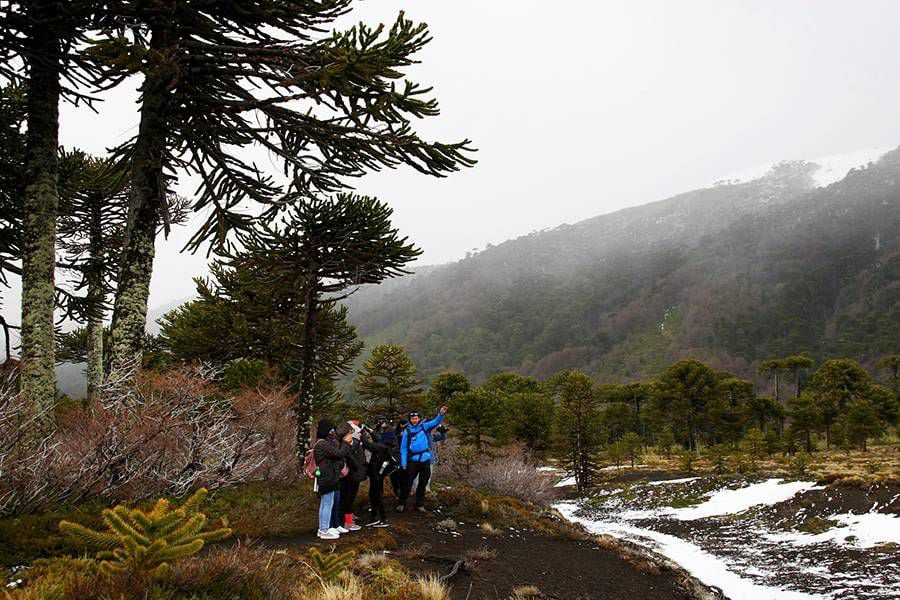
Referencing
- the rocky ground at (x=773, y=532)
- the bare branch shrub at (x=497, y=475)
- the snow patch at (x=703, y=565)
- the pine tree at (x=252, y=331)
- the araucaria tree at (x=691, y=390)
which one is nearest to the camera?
the snow patch at (x=703, y=565)

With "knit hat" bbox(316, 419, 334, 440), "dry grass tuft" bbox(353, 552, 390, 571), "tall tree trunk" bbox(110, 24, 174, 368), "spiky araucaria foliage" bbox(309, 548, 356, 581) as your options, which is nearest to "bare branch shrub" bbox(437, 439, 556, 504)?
"knit hat" bbox(316, 419, 334, 440)

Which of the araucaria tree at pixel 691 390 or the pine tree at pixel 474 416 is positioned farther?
the araucaria tree at pixel 691 390

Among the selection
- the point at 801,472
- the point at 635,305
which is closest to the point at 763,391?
the point at 635,305

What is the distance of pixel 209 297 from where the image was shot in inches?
821

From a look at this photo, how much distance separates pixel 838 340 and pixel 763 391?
26857mm

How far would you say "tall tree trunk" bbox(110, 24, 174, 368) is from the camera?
6488 millimetres

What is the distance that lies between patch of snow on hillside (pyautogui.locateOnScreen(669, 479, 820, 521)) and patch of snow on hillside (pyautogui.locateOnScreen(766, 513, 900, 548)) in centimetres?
453

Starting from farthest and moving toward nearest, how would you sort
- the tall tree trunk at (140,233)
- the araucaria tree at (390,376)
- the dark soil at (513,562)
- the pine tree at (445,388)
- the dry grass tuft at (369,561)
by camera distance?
1. the pine tree at (445,388)
2. the araucaria tree at (390,376)
3. the dark soil at (513,562)
4. the tall tree trunk at (140,233)
5. the dry grass tuft at (369,561)

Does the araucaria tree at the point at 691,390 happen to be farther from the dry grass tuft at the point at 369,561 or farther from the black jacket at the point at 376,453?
the dry grass tuft at the point at 369,561

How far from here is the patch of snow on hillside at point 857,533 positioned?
13.9 meters

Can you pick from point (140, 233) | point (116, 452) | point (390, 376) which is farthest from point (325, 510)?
point (390, 376)

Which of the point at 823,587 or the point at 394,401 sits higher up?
the point at 394,401

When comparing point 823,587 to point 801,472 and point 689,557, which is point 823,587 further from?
point 801,472

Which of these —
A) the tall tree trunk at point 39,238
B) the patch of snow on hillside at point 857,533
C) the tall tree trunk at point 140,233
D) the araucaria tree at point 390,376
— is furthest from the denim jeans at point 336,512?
the araucaria tree at point 390,376
